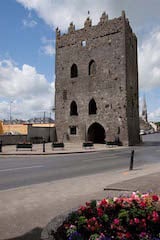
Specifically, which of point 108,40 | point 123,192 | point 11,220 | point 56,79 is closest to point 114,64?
point 108,40

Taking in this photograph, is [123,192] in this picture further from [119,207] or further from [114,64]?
[114,64]

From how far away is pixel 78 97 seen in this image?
1592 inches

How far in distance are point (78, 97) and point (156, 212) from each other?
3718 cm

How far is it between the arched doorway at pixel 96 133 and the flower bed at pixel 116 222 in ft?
117

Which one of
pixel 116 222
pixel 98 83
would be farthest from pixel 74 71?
pixel 116 222

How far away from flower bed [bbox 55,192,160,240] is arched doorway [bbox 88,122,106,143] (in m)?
35.8

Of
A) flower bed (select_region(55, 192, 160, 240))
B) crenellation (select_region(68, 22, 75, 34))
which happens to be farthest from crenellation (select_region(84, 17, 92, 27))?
flower bed (select_region(55, 192, 160, 240))

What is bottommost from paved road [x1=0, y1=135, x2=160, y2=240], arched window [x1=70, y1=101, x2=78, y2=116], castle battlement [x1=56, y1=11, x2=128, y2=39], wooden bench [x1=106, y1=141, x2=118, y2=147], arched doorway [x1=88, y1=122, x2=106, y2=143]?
paved road [x1=0, y1=135, x2=160, y2=240]

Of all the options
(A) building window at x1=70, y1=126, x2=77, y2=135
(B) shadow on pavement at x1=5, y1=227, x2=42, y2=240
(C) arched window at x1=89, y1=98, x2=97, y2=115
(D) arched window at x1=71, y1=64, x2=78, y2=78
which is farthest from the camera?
(D) arched window at x1=71, y1=64, x2=78, y2=78

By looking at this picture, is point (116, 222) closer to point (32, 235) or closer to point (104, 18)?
point (32, 235)

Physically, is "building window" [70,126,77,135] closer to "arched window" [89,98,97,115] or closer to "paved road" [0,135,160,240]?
"arched window" [89,98,97,115]

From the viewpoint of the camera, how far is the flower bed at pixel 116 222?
318 cm

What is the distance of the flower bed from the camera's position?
10.4 ft

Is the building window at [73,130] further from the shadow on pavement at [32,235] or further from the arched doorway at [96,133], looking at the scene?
the shadow on pavement at [32,235]
